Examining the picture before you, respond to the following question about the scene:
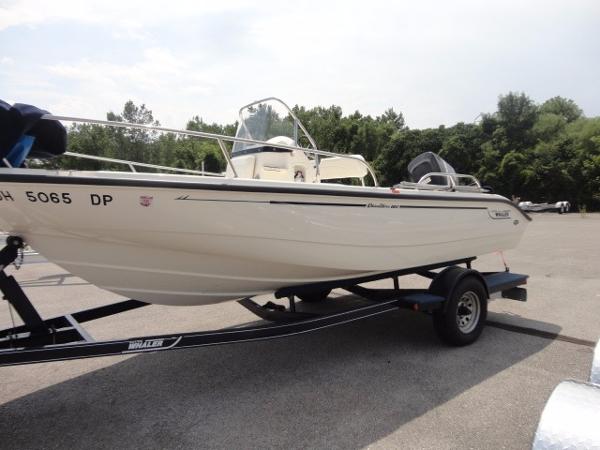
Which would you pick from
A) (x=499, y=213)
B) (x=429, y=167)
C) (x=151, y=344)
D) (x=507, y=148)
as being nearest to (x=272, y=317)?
(x=151, y=344)

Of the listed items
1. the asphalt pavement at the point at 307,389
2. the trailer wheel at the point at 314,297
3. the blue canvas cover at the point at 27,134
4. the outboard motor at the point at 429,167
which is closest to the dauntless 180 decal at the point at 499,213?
the outboard motor at the point at 429,167

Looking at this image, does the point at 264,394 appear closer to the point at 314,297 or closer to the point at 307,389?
the point at 307,389

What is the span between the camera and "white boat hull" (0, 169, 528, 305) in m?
2.69

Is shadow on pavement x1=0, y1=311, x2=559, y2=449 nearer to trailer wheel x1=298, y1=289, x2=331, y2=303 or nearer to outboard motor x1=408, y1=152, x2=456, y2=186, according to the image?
trailer wheel x1=298, y1=289, x2=331, y2=303

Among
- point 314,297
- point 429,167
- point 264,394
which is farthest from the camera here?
point 314,297

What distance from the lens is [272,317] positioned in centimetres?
397

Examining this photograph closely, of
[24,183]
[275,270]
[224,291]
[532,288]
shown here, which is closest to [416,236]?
[275,270]

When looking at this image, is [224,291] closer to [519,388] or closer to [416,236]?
[416,236]

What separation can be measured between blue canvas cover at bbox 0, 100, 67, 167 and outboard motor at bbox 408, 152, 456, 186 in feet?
12.3

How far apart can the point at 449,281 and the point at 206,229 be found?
2477 mm

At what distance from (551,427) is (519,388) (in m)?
1.81

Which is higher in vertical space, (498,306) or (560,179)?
(560,179)

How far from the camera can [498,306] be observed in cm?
571

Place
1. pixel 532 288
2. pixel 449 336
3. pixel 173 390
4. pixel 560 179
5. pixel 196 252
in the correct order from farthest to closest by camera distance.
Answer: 1. pixel 560 179
2. pixel 532 288
3. pixel 449 336
4. pixel 173 390
5. pixel 196 252
